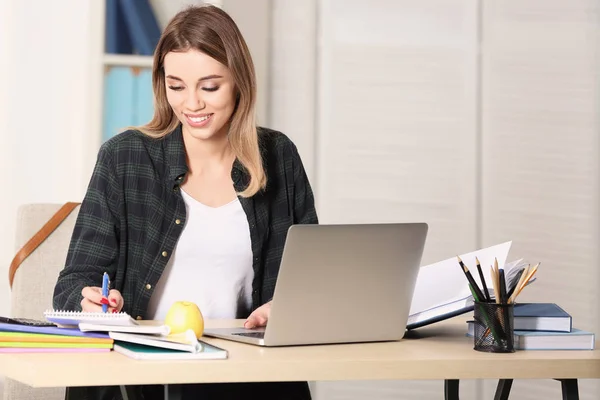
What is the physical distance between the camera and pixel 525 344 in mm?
1447

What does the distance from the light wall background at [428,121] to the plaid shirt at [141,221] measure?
1171 mm

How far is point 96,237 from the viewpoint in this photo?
1.89m

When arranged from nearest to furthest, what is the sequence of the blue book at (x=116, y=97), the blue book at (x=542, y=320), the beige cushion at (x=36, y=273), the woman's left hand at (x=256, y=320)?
the blue book at (x=542, y=320) → the woman's left hand at (x=256, y=320) → the beige cushion at (x=36, y=273) → the blue book at (x=116, y=97)

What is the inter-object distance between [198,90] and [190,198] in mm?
246

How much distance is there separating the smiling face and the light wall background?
4.08 ft

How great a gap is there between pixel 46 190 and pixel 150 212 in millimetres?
1382

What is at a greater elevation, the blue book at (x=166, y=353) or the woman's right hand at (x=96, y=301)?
the woman's right hand at (x=96, y=301)

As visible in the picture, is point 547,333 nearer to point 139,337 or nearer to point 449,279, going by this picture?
point 449,279

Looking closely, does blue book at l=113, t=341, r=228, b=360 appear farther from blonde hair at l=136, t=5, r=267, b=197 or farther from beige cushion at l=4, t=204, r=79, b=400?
beige cushion at l=4, t=204, r=79, b=400

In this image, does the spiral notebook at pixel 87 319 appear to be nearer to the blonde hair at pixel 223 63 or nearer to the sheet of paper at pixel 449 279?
the sheet of paper at pixel 449 279

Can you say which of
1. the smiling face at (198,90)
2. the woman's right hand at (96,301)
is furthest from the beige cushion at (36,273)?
the woman's right hand at (96,301)

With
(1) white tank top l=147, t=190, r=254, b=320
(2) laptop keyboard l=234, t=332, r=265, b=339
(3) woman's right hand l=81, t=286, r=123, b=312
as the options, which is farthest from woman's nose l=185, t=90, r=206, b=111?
(2) laptop keyboard l=234, t=332, r=265, b=339

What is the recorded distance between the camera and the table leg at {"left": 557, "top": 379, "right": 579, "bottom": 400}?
1370mm

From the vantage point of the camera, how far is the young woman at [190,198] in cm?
190
